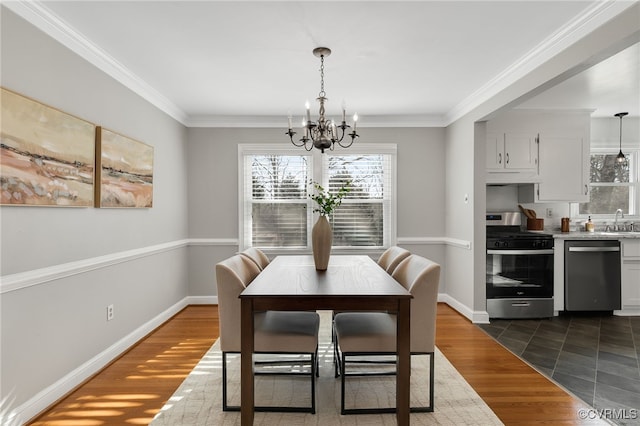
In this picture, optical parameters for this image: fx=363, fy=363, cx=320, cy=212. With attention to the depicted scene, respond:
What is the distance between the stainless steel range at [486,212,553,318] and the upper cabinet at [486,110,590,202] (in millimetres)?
707

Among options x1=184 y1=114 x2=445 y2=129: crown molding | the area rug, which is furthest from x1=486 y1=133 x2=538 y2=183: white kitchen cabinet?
the area rug

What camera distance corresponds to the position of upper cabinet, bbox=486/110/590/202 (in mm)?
4430

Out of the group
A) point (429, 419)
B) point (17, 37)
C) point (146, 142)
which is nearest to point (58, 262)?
point (17, 37)

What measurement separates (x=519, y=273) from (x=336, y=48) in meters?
3.26

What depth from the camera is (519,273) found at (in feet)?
13.8

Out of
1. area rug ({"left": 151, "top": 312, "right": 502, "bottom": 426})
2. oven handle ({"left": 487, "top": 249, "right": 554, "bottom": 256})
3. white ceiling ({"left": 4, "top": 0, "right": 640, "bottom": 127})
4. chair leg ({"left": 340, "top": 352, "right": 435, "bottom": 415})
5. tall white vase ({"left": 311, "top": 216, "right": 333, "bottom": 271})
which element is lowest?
area rug ({"left": 151, "top": 312, "right": 502, "bottom": 426})

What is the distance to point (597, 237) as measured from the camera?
423 centimetres

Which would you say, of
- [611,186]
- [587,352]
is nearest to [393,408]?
[587,352]

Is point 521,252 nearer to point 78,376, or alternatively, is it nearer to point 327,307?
point 327,307

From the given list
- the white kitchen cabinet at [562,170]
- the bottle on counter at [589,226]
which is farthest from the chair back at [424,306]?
the bottle on counter at [589,226]

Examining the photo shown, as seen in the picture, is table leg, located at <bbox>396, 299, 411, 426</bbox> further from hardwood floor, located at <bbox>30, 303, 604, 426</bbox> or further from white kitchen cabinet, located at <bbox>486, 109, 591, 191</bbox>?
white kitchen cabinet, located at <bbox>486, 109, 591, 191</bbox>

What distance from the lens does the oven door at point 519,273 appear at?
13.6 ft

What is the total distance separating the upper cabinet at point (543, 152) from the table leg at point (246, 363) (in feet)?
11.7

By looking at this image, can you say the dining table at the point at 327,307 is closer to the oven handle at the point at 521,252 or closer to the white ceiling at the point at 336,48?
the white ceiling at the point at 336,48
